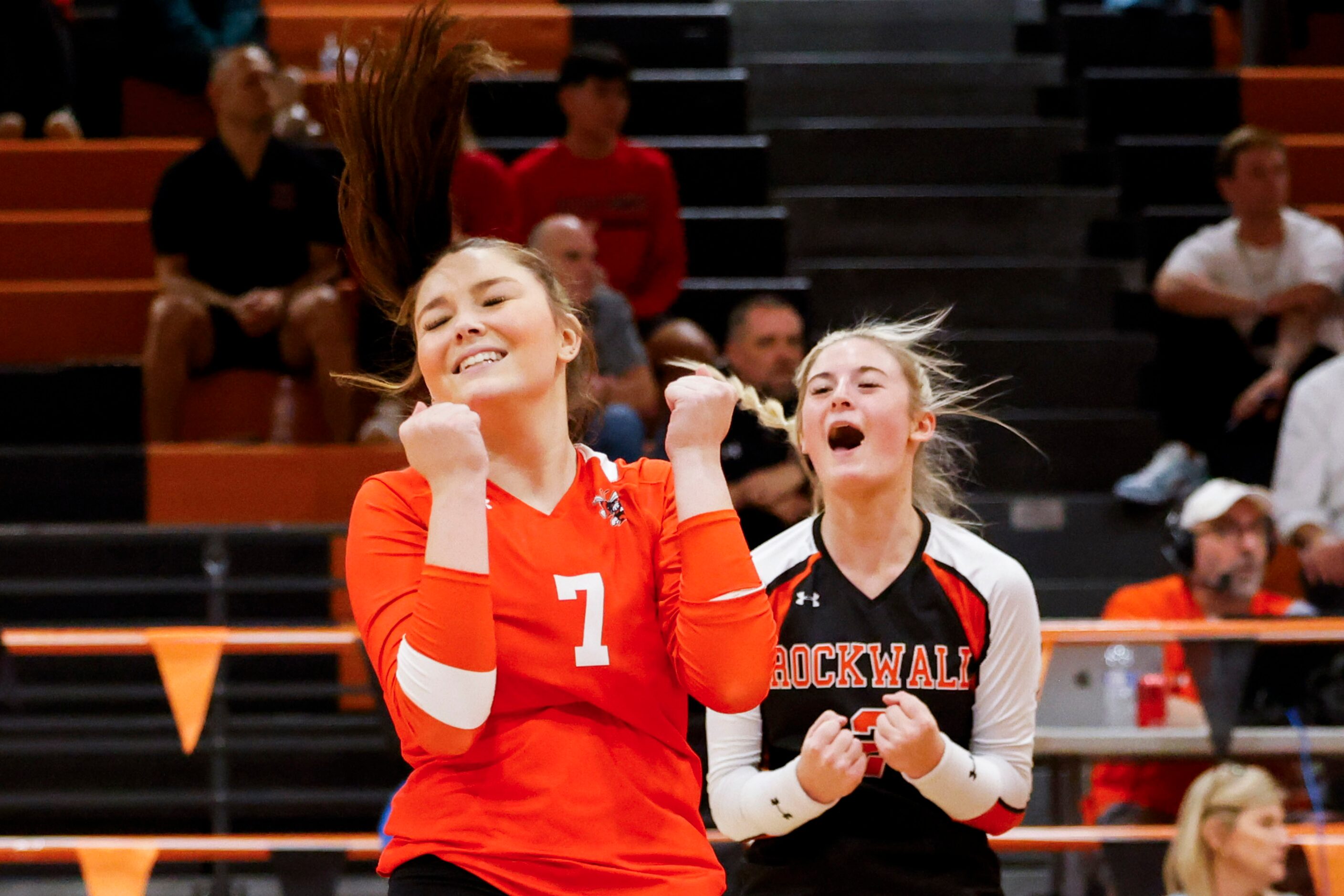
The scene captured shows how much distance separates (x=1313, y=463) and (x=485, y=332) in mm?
3806

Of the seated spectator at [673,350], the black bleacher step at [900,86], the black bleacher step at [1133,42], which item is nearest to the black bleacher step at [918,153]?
the black bleacher step at [900,86]

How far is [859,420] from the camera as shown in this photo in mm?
2582

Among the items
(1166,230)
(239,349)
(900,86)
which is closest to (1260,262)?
(1166,230)

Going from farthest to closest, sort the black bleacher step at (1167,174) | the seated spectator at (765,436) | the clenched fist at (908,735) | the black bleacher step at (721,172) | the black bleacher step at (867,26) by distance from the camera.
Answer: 1. the black bleacher step at (867,26)
2. the black bleacher step at (1167,174)
3. the black bleacher step at (721,172)
4. the seated spectator at (765,436)
5. the clenched fist at (908,735)

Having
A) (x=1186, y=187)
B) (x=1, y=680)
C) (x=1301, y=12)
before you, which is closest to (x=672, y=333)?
(x=1, y=680)

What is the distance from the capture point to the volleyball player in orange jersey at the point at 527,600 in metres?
1.85

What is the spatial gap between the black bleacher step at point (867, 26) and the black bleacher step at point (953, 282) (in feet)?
5.58

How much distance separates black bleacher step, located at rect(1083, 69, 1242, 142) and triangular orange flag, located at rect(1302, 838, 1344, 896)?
460cm

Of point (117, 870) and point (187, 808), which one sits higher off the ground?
point (117, 870)

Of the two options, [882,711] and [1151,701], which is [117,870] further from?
[1151,701]

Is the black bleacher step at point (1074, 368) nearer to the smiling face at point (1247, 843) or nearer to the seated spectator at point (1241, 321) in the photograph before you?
the seated spectator at point (1241, 321)

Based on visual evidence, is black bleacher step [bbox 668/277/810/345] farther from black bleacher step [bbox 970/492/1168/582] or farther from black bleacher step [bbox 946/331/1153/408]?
black bleacher step [bbox 970/492/1168/582]

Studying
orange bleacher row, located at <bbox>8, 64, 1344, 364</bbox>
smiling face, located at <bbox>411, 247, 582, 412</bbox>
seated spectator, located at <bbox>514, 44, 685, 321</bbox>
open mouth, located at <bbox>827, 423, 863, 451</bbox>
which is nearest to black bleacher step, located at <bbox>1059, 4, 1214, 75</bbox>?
orange bleacher row, located at <bbox>8, 64, 1344, 364</bbox>

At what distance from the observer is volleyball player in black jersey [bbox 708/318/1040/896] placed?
8.14 ft
